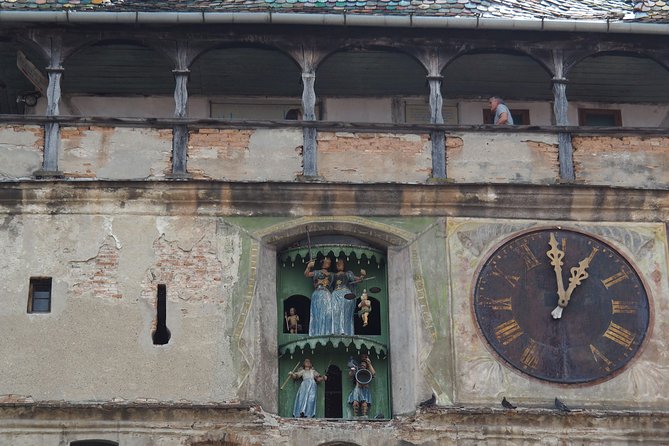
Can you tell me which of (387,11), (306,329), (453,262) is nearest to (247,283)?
(306,329)

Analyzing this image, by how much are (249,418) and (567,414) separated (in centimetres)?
324

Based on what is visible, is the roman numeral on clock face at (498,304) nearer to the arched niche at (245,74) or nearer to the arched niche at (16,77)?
the arched niche at (245,74)

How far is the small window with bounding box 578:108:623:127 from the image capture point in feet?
76.8

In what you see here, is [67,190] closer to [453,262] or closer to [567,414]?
[453,262]

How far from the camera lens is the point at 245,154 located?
2133 centimetres

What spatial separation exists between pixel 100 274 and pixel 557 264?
4.83 metres

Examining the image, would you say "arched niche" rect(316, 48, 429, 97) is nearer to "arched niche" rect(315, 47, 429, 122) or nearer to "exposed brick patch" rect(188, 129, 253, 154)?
"arched niche" rect(315, 47, 429, 122)

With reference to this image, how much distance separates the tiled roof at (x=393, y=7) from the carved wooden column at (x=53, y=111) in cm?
50

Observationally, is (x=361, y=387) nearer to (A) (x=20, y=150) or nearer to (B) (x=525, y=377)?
(B) (x=525, y=377)

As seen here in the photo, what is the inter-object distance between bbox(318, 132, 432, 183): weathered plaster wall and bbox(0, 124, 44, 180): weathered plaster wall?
3.04m

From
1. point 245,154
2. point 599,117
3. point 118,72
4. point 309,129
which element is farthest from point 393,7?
point 118,72

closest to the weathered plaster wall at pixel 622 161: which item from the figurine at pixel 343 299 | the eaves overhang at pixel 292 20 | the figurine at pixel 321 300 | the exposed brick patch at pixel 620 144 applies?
the exposed brick patch at pixel 620 144

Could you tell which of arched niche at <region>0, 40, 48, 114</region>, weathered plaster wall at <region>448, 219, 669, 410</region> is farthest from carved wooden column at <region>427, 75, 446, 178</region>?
arched niche at <region>0, 40, 48, 114</region>

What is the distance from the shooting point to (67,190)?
21016 millimetres
